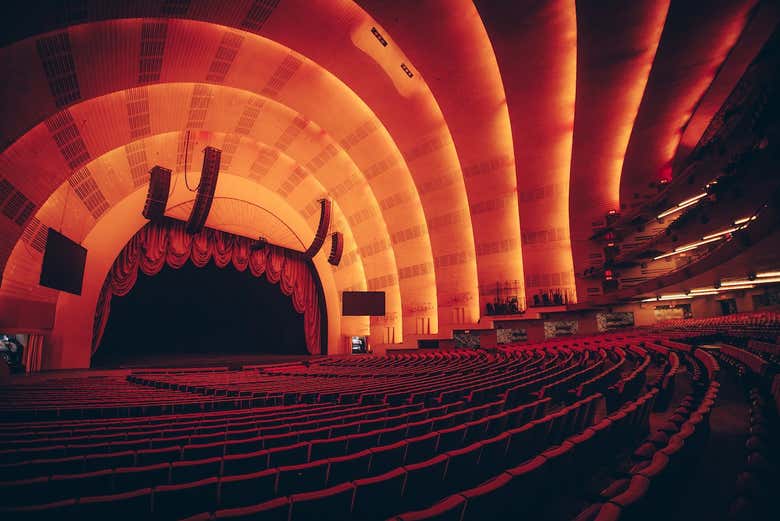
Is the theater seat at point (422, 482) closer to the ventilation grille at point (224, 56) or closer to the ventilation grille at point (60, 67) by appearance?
the ventilation grille at point (60, 67)

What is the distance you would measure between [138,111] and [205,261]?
6288 millimetres

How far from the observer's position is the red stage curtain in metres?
13.2

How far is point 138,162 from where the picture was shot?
12.9 metres

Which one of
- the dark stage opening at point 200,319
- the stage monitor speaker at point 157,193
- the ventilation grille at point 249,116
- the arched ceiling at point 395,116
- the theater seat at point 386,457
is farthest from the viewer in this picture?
the dark stage opening at point 200,319

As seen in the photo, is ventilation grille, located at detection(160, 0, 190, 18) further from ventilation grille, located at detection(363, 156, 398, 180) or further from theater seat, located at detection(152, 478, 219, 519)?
theater seat, located at detection(152, 478, 219, 519)

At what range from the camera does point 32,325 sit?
1048 centimetres

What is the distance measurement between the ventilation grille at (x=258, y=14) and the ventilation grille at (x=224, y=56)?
50.6 inches

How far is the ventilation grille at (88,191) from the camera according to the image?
11.3 metres

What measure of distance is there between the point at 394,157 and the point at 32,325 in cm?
1471

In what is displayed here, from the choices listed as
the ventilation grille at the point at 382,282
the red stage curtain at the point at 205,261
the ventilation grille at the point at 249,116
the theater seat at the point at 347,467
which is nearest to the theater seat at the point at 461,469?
the theater seat at the point at 347,467

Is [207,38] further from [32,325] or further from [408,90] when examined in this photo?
[32,325]

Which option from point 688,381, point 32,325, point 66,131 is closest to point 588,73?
point 688,381

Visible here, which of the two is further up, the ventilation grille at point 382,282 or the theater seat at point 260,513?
the ventilation grille at point 382,282

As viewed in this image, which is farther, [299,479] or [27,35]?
[27,35]
